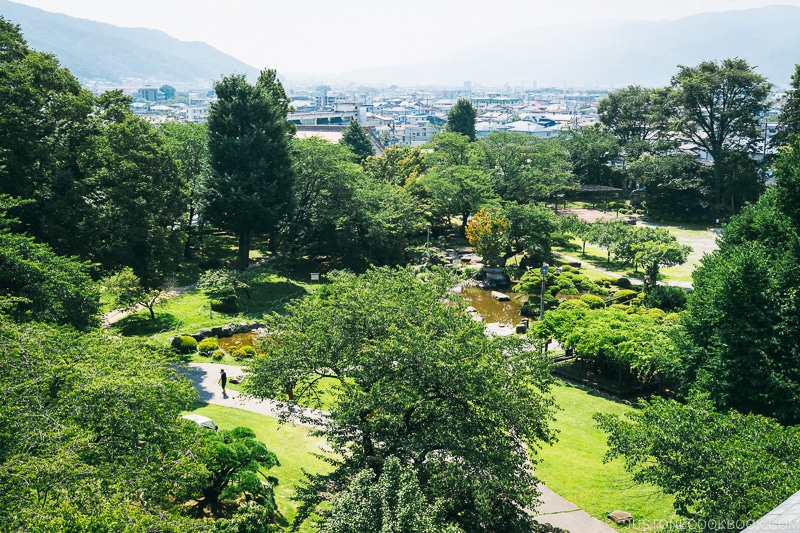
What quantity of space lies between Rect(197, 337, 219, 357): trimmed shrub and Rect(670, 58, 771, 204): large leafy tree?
166 ft

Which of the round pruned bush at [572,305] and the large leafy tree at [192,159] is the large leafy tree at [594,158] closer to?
the round pruned bush at [572,305]

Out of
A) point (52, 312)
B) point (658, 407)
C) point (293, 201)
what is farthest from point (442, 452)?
point (293, 201)

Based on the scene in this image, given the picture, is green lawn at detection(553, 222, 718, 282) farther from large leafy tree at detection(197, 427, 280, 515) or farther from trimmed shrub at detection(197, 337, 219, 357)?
large leafy tree at detection(197, 427, 280, 515)

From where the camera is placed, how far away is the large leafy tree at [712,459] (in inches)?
464

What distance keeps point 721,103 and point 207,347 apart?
55263 mm

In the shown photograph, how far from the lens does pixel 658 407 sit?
15.9 m

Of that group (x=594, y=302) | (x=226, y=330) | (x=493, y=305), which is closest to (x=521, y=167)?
(x=493, y=305)

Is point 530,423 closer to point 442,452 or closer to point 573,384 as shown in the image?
point 442,452

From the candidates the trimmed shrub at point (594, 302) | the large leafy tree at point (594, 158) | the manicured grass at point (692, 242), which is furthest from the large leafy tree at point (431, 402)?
the large leafy tree at point (594, 158)

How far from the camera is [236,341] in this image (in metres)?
32.2

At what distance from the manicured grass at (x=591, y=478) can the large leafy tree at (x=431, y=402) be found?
5.68 ft

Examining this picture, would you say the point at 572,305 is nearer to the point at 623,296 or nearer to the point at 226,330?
the point at 623,296

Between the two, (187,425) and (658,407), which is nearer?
(187,425)

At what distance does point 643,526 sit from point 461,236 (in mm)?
39700
